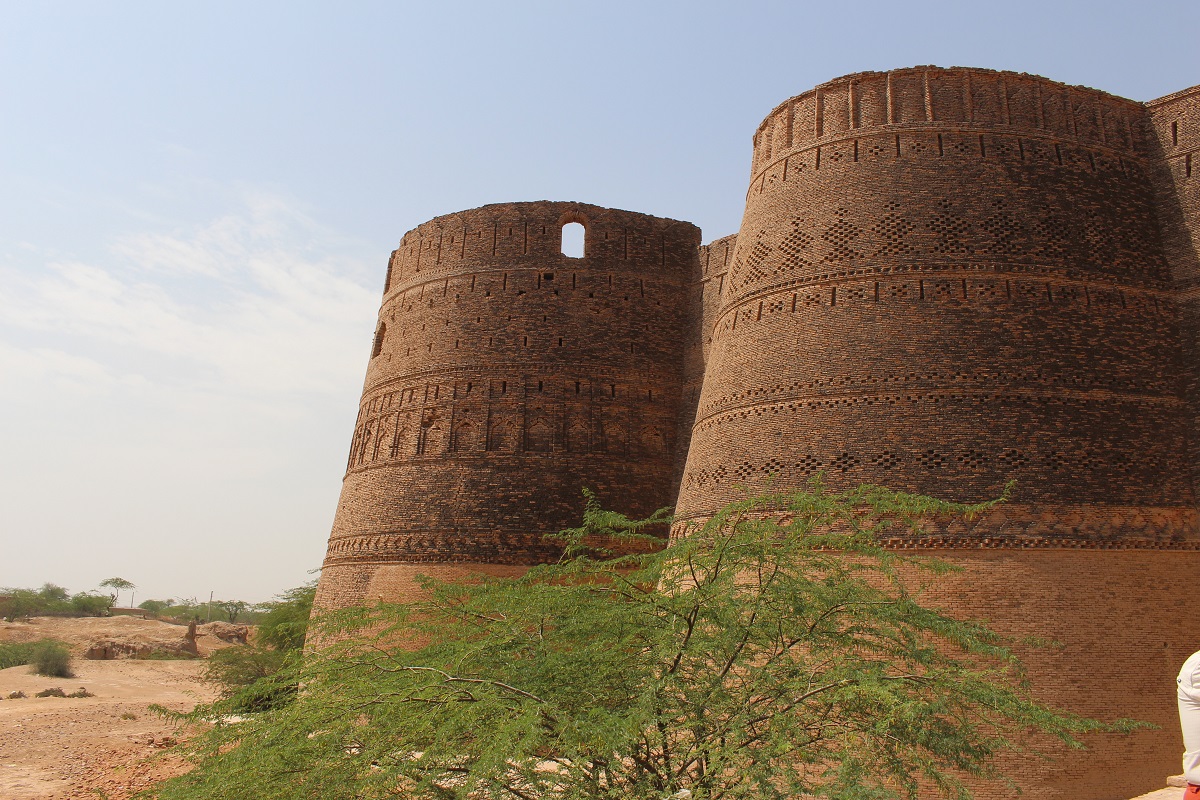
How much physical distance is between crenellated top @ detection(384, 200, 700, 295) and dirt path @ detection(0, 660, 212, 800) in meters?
8.08

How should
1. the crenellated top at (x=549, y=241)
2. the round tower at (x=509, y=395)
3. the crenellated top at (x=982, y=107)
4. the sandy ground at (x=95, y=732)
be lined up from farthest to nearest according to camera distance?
1. the crenellated top at (x=549, y=241)
2. the round tower at (x=509, y=395)
3. the sandy ground at (x=95, y=732)
4. the crenellated top at (x=982, y=107)

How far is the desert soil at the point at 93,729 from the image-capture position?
14148mm

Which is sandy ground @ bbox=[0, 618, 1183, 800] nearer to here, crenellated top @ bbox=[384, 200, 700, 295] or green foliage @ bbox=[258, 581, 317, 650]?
green foliage @ bbox=[258, 581, 317, 650]

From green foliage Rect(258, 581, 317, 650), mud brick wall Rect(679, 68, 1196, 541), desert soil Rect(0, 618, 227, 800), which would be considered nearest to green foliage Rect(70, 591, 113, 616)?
desert soil Rect(0, 618, 227, 800)

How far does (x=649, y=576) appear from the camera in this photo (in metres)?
6.67

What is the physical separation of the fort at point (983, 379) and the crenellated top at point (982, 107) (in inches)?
1.0

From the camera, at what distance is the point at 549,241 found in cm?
1605

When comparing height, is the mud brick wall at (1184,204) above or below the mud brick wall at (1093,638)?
above

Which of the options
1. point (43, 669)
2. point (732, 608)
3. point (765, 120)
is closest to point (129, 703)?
point (43, 669)

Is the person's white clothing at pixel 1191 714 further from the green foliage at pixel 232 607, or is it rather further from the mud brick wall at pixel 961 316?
the green foliage at pixel 232 607

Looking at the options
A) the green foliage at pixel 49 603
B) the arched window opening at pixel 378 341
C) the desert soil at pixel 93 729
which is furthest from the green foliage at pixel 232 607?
the arched window opening at pixel 378 341

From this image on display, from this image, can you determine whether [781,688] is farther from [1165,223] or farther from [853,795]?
[1165,223]

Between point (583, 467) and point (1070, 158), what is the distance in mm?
7856

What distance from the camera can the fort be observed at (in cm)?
871
